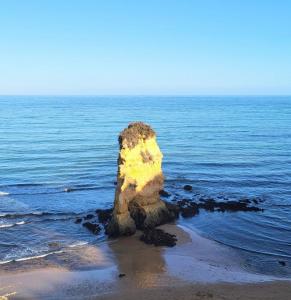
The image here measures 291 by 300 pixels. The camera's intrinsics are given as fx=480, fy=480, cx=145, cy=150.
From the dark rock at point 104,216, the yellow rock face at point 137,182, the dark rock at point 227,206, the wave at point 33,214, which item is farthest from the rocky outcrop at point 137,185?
the wave at point 33,214

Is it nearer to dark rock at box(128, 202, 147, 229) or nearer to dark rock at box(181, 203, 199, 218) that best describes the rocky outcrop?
dark rock at box(128, 202, 147, 229)

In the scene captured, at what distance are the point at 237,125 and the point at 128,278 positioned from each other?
78707 millimetres

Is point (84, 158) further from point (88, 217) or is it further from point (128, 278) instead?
point (128, 278)

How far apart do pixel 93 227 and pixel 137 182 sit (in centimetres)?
445

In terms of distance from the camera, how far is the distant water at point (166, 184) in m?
31.4

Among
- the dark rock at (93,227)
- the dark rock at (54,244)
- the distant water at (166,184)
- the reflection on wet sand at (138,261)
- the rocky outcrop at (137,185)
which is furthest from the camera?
the dark rock at (93,227)

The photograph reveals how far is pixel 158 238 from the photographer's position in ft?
100

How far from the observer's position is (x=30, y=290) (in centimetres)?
2334

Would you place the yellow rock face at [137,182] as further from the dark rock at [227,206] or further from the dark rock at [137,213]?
the dark rock at [227,206]

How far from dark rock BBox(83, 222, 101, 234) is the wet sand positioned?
2.61 m

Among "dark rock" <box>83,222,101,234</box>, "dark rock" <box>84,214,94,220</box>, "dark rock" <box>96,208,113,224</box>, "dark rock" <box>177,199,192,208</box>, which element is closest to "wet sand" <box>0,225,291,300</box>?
"dark rock" <box>83,222,101,234</box>

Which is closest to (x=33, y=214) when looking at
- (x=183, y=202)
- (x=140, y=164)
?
(x=140, y=164)

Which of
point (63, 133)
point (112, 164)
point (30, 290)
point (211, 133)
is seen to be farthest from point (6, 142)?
point (30, 290)

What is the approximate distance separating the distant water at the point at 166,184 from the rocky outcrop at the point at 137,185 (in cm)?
188
